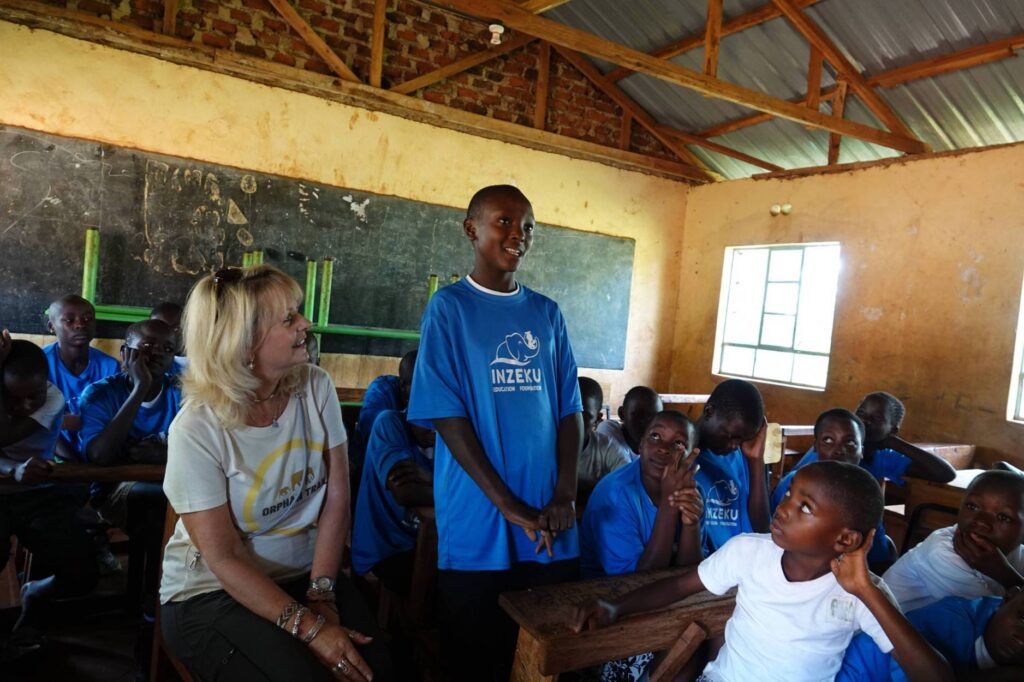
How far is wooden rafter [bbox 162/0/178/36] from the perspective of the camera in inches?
185

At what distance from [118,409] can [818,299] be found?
5704 millimetres

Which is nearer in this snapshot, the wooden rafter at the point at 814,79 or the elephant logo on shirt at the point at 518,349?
the elephant logo on shirt at the point at 518,349

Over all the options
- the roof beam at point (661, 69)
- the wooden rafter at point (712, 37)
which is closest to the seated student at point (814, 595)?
the roof beam at point (661, 69)

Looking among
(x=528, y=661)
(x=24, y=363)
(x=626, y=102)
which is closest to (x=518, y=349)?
(x=528, y=661)

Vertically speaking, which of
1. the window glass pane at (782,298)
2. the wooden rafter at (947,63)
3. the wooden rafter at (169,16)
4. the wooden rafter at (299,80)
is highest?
the wooden rafter at (947,63)

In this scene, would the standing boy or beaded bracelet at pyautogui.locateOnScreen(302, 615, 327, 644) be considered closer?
beaded bracelet at pyautogui.locateOnScreen(302, 615, 327, 644)

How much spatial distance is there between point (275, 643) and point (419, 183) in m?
4.90

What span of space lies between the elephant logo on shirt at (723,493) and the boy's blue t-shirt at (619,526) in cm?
27

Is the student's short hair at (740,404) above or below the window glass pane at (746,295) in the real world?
below

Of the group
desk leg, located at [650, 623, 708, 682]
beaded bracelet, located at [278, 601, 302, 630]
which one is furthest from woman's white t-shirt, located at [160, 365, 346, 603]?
desk leg, located at [650, 623, 708, 682]

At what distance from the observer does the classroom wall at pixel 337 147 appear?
14.7 ft

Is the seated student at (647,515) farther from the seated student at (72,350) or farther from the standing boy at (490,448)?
the seated student at (72,350)

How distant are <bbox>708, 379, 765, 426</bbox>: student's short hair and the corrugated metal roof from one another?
3840 millimetres

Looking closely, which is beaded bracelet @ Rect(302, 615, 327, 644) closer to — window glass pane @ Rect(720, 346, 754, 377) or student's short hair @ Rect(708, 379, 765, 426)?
student's short hair @ Rect(708, 379, 765, 426)
